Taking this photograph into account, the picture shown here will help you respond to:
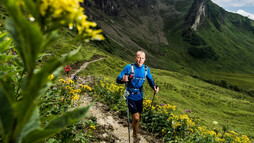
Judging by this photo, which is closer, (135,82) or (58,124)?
(58,124)

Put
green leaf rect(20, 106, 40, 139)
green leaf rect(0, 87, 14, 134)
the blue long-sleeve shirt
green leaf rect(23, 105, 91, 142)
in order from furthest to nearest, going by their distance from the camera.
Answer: the blue long-sleeve shirt < green leaf rect(23, 105, 91, 142) < green leaf rect(20, 106, 40, 139) < green leaf rect(0, 87, 14, 134)

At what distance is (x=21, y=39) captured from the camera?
0.87 m

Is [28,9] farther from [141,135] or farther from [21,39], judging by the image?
[141,135]

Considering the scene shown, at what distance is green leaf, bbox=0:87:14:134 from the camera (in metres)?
0.94

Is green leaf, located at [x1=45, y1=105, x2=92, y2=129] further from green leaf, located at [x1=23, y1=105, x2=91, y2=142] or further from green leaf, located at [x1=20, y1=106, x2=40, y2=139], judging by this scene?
green leaf, located at [x1=20, y1=106, x2=40, y2=139]

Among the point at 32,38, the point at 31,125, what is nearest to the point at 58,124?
the point at 31,125

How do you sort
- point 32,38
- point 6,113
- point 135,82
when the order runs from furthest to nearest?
point 135,82 < point 6,113 < point 32,38

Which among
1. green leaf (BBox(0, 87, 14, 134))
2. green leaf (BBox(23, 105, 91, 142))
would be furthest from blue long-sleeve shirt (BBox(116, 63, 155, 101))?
green leaf (BBox(0, 87, 14, 134))

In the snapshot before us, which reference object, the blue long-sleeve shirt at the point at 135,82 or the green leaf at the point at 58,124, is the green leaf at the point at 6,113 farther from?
the blue long-sleeve shirt at the point at 135,82

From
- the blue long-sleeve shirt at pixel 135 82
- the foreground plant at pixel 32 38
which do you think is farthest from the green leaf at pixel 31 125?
the blue long-sleeve shirt at pixel 135 82

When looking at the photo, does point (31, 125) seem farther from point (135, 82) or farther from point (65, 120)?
point (135, 82)

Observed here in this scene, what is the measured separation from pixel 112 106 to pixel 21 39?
26.6ft

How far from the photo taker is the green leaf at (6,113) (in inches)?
36.9

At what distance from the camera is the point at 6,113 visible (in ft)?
3.21
